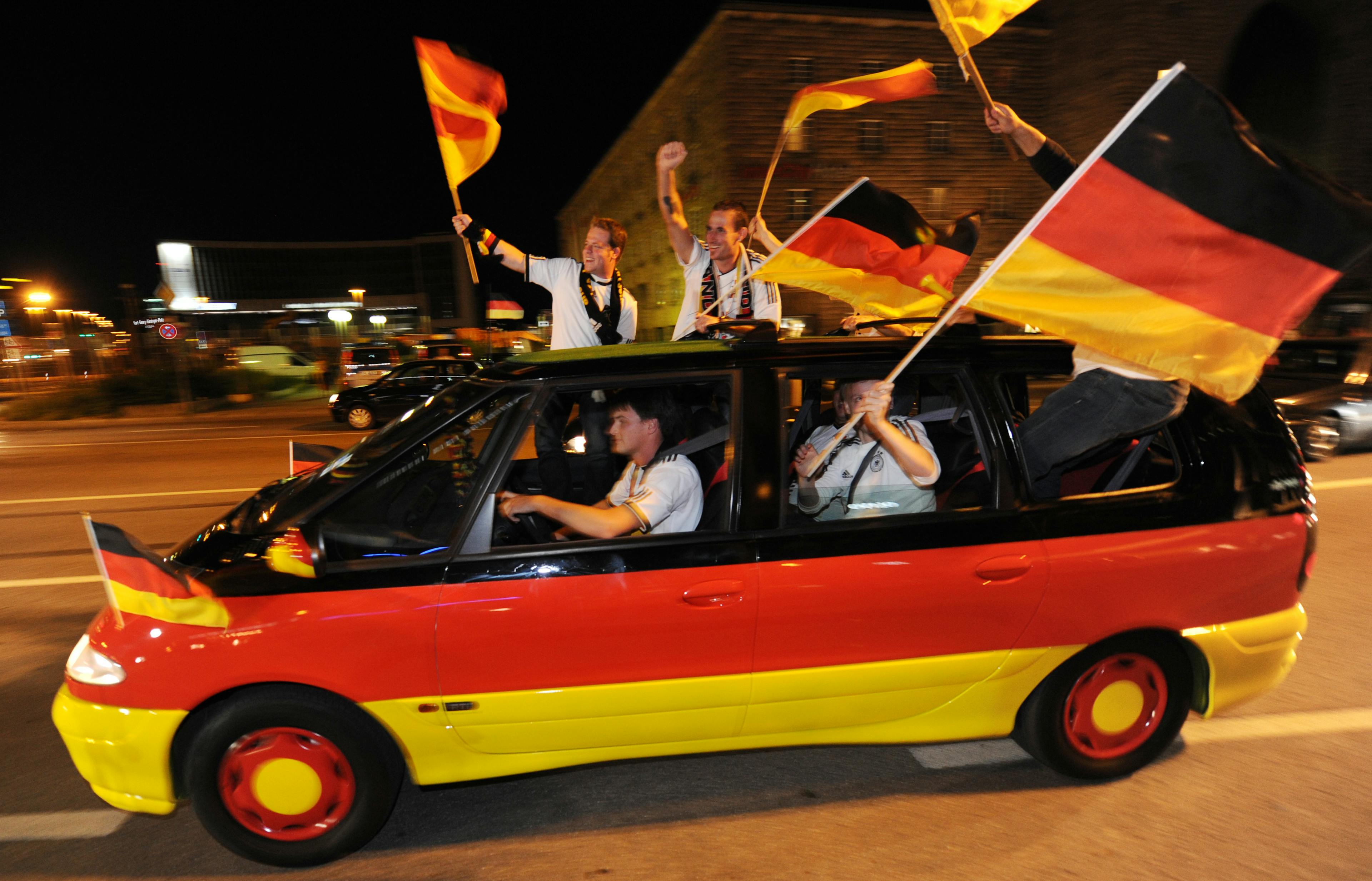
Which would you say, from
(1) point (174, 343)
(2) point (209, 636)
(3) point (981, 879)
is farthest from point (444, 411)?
(1) point (174, 343)

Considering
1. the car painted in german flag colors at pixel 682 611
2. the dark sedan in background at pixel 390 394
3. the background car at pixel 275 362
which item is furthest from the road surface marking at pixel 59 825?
the background car at pixel 275 362

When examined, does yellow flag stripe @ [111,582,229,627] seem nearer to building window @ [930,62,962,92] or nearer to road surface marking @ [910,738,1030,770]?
road surface marking @ [910,738,1030,770]

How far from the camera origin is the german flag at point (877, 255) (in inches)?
167

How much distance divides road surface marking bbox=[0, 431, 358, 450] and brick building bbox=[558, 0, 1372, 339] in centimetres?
2503

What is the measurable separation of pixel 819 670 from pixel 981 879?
80cm

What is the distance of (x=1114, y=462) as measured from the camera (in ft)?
11.0

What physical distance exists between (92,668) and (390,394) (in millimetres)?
14270

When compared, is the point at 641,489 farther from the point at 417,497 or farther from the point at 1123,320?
the point at 1123,320

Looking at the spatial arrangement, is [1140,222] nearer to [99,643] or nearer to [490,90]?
[490,90]

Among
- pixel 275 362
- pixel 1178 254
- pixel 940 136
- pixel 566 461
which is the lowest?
pixel 566 461

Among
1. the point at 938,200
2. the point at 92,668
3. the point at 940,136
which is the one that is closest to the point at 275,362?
the point at 92,668

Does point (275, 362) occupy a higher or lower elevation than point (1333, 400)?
higher

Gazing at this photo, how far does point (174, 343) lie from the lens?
20891mm

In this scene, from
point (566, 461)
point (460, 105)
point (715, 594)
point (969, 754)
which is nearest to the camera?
point (715, 594)
